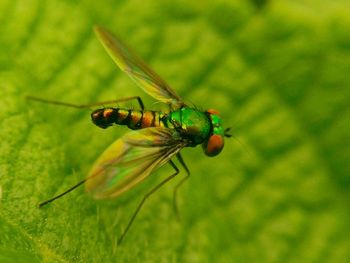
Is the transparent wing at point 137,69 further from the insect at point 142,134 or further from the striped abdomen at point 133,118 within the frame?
the striped abdomen at point 133,118

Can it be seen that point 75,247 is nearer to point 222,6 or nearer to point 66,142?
point 66,142

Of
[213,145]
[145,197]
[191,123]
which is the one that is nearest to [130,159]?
[145,197]

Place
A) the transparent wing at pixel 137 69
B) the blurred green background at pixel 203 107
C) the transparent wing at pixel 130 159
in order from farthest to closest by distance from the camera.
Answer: the transparent wing at pixel 137 69 < the transparent wing at pixel 130 159 < the blurred green background at pixel 203 107

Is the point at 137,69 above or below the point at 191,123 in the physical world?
above

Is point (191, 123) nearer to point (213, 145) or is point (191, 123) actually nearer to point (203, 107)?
point (203, 107)

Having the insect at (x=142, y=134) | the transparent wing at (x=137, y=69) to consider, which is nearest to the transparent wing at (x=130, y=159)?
the insect at (x=142, y=134)

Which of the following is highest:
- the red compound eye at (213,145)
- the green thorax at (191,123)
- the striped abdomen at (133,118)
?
the striped abdomen at (133,118)
